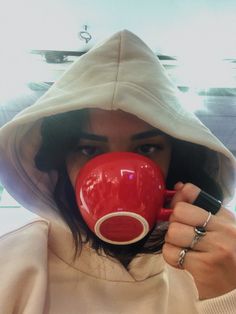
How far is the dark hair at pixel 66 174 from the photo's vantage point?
0.70m

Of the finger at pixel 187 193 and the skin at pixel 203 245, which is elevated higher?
the finger at pixel 187 193

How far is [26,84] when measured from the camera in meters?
Result: 1.57

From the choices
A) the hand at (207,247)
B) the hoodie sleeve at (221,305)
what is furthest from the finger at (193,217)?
the hoodie sleeve at (221,305)

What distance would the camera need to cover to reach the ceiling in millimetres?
1332

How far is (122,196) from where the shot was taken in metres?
0.51

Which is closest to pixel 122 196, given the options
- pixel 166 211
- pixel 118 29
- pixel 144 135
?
pixel 166 211

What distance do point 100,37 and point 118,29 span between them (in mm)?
94

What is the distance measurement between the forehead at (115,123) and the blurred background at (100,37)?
26.1 inches

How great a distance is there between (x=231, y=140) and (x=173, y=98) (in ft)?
5.91

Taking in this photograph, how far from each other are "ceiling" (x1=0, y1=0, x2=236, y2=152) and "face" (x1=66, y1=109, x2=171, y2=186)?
0.78 metres

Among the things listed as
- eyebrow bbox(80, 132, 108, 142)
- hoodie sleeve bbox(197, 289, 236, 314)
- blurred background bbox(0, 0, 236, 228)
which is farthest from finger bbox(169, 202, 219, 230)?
blurred background bbox(0, 0, 236, 228)

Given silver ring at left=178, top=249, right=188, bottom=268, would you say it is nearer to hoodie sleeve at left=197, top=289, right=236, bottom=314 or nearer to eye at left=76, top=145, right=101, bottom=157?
hoodie sleeve at left=197, top=289, right=236, bottom=314

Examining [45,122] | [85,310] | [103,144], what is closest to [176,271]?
[85,310]

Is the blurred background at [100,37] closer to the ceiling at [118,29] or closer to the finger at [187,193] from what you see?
the ceiling at [118,29]
